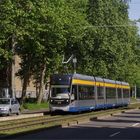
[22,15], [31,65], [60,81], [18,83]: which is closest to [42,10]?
[22,15]

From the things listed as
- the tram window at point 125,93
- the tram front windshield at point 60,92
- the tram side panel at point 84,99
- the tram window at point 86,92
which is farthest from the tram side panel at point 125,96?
the tram front windshield at point 60,92

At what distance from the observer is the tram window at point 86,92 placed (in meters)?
46.9

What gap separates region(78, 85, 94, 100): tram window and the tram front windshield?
1776 millimetres

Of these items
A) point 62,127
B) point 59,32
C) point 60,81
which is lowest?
point 62,127

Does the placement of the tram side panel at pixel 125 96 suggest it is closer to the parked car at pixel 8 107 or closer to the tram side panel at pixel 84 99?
the tram side panel at pixel 84 99

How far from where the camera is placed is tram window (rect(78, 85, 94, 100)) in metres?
46.9

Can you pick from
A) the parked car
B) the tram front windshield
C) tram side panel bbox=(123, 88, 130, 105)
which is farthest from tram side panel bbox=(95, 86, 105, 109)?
tram side panel bbox=(123, 88, 130, 105)

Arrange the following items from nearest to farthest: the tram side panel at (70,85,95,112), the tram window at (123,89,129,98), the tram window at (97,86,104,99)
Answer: the tram side panel at (70,85,95,112) < the tram window at (97,86,104,99) < the tram window at (123,89,129,98)

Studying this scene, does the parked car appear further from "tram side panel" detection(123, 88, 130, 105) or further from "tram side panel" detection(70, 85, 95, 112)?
"tram side panel" detection(123, 88, 130, 105)

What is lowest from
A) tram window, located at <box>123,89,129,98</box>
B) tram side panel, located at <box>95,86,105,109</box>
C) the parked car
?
the parked car

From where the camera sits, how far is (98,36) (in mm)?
75375

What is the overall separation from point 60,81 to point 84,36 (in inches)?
1078

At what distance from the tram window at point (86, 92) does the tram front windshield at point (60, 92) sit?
1776 millimetres

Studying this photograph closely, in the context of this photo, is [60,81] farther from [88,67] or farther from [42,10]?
[88,67]
